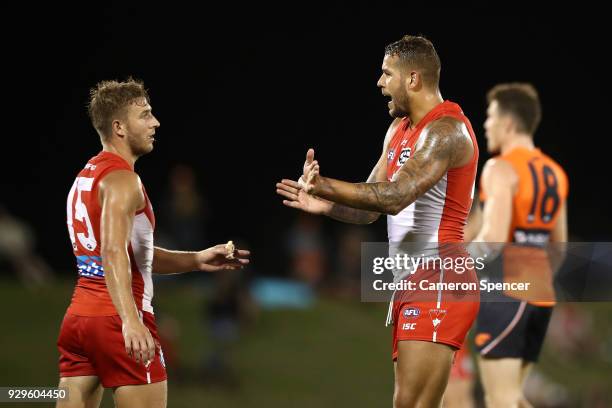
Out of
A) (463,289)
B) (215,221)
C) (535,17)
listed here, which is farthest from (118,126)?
(535,17)

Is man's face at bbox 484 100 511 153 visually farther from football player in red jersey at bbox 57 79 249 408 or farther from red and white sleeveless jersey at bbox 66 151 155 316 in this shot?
red and white sleeveless jersey at bbox 66 151 155 316

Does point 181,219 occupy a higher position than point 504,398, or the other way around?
point 181,219

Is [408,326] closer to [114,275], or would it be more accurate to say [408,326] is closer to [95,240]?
[114,275]

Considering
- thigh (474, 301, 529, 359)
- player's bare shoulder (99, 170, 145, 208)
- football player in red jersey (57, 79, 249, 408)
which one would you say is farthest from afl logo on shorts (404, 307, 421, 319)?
thigh (474, 301, 529, 359)

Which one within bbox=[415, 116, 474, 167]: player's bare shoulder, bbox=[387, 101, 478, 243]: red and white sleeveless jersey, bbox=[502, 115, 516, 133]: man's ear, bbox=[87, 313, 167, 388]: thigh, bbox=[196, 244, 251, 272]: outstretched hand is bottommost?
bbox=[87, 313, 167, 388]: thigh

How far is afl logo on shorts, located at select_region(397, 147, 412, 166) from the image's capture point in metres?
4.79

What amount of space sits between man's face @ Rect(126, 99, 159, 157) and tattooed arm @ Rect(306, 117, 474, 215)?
46.3 inches

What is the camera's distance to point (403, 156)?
15.8ft

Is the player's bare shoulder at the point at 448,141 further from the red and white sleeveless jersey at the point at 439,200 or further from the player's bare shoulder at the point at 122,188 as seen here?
the player's bare shoulder at the point at 122,188

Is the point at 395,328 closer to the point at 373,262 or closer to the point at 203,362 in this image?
the point at 373,262

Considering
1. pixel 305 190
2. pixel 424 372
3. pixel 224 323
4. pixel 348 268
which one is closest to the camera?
pixel 305 190

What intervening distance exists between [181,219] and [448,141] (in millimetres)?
9335

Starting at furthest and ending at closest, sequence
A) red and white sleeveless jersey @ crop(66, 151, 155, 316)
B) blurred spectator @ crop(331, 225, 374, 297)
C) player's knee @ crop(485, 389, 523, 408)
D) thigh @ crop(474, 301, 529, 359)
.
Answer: blurred spectator @ crop(331, 225, 374, 297) < thigh @ crop(474, 301, 529, 359) < player's knee @ crop(485, 389, 523, 408) < red and white sleeveless jersey @ crop(66, 151, 155, 316)

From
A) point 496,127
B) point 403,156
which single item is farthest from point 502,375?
point 403,156
